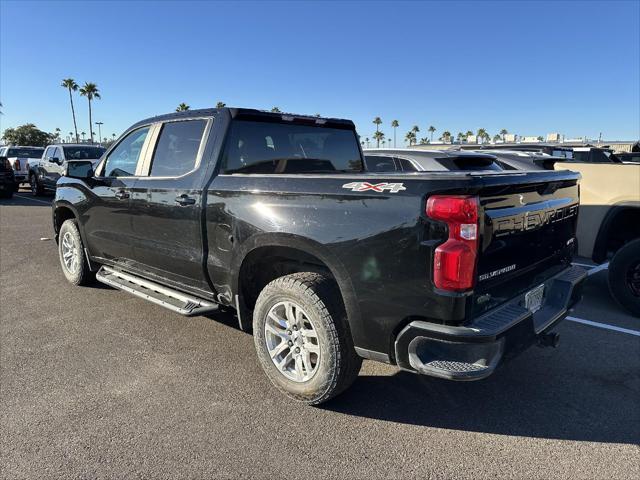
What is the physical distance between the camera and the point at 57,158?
50.9ft

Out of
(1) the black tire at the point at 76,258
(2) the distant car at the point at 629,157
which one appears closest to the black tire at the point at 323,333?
(1) the black tire at the point at 76,258

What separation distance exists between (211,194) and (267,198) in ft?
1.98

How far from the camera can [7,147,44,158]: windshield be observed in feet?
65.9

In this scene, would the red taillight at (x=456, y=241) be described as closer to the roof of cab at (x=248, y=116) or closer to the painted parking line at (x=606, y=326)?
the roof of cab at (x=248, y=116)

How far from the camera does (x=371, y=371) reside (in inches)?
147

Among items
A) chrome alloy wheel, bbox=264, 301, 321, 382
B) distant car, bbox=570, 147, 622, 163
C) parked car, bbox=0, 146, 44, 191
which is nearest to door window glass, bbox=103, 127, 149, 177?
Answer: chrome alloy wheel, bbox=264, 301, 321, 382

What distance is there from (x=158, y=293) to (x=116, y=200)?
107 cm

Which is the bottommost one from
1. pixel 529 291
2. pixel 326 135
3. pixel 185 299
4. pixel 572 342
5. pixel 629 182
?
pixel 572 342

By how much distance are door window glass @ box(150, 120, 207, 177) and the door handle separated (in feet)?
0.82

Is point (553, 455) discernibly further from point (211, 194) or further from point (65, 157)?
point (65, 157)

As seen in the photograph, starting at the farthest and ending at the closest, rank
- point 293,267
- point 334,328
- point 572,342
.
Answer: point 572,342, point 293,267, point 334,328

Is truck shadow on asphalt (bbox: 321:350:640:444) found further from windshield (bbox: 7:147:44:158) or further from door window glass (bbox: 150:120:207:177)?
windshield (bbox: 7:147:44:158)

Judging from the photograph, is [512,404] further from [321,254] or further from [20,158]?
[20,158]

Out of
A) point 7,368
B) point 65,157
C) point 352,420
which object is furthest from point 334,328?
point 65,157
